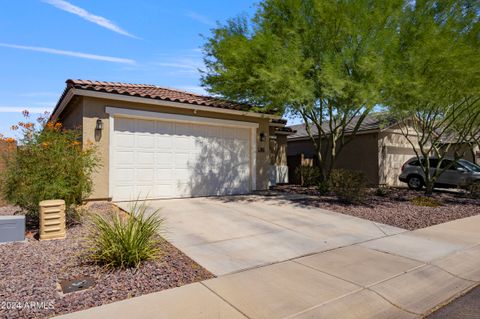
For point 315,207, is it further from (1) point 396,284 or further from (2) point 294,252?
(1) point 396,284

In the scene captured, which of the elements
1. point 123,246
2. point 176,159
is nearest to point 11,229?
point 123,246

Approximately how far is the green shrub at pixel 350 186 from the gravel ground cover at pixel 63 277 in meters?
6.87

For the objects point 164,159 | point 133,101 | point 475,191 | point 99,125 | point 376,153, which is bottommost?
point 475,191

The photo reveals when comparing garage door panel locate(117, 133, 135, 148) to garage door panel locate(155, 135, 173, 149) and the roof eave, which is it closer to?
garage door panel locate(155, 135, 173, 149)

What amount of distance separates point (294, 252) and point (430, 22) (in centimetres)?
906

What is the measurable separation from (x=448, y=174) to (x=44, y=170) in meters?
18.3

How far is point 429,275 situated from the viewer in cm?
473

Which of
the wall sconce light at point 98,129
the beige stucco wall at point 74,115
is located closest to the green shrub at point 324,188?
the wall sconce light at point 98,129

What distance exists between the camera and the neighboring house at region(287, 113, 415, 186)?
18.0m

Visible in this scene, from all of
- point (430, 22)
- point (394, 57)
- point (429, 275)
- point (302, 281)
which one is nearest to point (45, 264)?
point (302, 281)

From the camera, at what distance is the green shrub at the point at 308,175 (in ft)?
53.6

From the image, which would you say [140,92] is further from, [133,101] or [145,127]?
[145,127]

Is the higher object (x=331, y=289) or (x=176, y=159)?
(x=176, y=159)

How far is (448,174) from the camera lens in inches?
655
